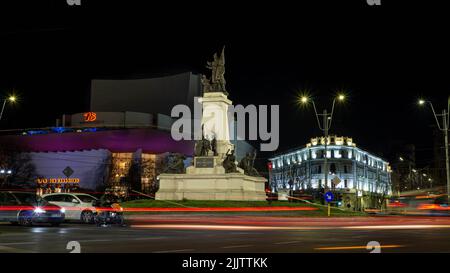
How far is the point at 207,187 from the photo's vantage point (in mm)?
46344

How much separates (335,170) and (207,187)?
89503 mm

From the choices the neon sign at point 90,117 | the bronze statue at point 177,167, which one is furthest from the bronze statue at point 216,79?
the neon sign at point 90,117

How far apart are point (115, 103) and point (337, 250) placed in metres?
146

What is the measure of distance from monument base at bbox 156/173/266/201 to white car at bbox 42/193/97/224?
1882 cm

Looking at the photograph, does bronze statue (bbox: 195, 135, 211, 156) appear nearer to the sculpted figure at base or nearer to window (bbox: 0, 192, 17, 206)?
the sculpted figure at base

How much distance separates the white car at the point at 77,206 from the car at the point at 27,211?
2.37m

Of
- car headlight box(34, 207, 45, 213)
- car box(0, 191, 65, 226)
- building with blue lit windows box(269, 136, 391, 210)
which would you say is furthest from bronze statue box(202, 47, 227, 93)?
building with blue lit windows box(269, 136, 391, 210)

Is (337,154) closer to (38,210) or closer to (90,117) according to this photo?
(90,117)

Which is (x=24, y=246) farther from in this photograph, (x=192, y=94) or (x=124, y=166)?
(x=192, y=94)

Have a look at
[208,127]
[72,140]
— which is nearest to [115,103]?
[72,140]

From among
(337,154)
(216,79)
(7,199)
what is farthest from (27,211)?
(337,154)

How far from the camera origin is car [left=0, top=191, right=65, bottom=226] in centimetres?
2386

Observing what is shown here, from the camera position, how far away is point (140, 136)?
12275cm
